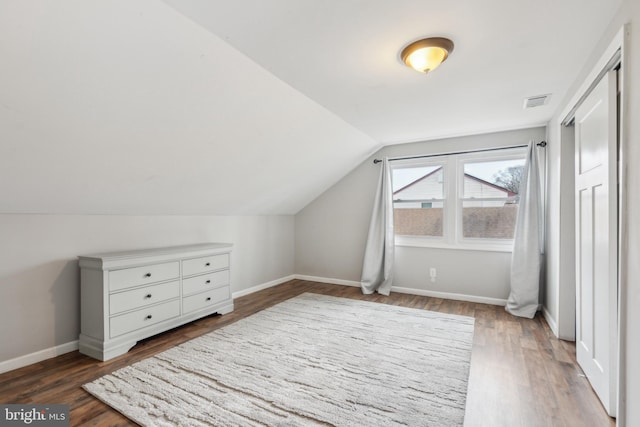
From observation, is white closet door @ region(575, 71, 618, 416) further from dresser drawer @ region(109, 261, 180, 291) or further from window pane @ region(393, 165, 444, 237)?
dresser drawer @ region(109, 261, 180, 291)

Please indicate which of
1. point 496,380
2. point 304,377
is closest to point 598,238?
point 496,380

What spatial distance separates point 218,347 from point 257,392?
800mm

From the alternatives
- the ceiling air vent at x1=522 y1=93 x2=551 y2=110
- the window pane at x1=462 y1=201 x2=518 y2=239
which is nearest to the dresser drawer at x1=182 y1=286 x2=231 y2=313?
the window pane at x1=462 y1=201 x2=518 y2=239

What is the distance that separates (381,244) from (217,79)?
10.5 ft

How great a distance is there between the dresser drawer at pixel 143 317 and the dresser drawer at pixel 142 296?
5 centimetres

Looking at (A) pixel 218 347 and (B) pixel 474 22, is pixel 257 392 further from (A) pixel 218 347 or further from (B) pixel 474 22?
(B) pixel 474 22

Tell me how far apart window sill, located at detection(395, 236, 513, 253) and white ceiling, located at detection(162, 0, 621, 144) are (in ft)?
5.64

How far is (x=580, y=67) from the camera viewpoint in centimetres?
222

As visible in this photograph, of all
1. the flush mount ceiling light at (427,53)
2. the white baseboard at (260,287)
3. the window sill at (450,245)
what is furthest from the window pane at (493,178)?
the white baseboard at (260,287)

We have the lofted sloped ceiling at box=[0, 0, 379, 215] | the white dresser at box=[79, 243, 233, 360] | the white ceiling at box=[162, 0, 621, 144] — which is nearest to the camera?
the lofted sloped ceiling at box=[0, 0, 379, 215]

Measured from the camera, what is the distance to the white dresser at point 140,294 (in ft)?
7.94

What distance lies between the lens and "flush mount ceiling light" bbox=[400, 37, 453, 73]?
1.86 meters

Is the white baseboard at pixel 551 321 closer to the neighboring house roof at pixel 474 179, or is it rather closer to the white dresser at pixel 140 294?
the neighboring house roof at pixel 474 179

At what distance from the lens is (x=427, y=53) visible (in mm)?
1934
